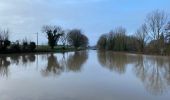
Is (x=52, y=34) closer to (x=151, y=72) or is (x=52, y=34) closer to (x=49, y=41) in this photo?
(x=49, y=41)

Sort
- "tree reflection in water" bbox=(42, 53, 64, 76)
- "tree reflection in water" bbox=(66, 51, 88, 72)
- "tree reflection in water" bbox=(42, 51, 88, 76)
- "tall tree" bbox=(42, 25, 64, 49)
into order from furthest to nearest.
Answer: "tall tree" bbox=(42, 25, 64, 49), "tree reflection in water" bbox=(66, 51, 88, 72), "tree reflection in water" bbox=(42, 51, 88, 76), "tree reflection in water" bbox=(42, 53, 64, 76)

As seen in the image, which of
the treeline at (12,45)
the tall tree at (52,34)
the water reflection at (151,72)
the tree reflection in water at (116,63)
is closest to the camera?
the water reflection at (151,72)

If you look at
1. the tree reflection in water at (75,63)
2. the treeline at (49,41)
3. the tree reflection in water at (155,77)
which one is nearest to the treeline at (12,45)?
the treeline at (49,41)

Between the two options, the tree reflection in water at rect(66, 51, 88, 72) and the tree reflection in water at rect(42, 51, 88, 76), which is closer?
the tree reflection in water at rect(42, 51, 88, 76)

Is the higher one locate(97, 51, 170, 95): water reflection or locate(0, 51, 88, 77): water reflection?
locate(0, 51, 88, 77): water reflection

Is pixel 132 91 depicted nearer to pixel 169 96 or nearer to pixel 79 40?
pixel 169 96

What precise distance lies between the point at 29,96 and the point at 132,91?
351 cm

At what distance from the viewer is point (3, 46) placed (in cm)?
4322

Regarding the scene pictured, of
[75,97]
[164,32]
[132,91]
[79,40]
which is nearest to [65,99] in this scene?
[75,97]

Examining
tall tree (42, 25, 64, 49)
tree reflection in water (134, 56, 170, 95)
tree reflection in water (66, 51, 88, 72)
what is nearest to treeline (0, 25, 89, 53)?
tall tree (42, 25, 64, 49)

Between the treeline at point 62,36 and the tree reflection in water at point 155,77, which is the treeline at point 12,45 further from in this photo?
the tree reflection in water at point 155,77

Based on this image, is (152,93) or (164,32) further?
(164,32)

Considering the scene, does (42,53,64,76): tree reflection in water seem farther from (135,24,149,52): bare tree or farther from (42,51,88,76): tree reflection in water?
(135,24,149,52): bare tree

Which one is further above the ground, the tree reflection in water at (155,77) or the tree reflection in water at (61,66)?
the tree reflection in water at (61,66)
